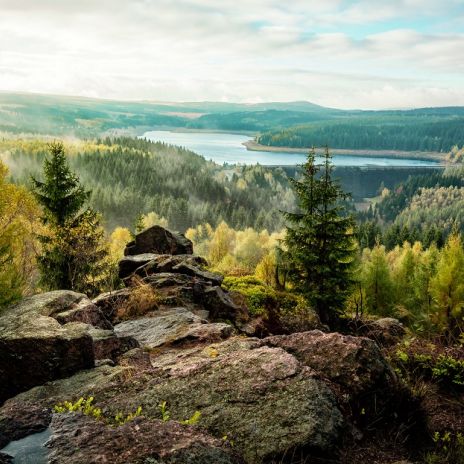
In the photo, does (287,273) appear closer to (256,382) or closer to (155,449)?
(256,382)

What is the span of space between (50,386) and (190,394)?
127 inches

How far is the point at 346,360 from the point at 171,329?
6.74 metres

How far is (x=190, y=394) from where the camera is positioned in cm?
749

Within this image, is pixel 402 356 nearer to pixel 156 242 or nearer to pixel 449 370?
pixel 449 370

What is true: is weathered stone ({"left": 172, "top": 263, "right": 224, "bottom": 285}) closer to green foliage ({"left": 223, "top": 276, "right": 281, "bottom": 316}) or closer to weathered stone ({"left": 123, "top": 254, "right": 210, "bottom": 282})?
weathered stone ({"left": 123, "top": 254, "right": 210, "bottom": 282})

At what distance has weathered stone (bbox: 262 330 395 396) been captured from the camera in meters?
7.83

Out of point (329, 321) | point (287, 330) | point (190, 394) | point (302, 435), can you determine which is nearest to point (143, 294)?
point (287, 330)

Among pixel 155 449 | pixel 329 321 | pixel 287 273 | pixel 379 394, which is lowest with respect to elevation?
pixel 329 321

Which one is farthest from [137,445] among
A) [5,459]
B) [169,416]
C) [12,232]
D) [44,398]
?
[12,232]

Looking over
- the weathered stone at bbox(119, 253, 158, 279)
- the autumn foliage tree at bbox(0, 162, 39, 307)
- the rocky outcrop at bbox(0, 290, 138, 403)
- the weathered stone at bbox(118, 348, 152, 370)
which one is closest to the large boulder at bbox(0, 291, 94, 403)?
the rocky outcrop at bbox(0, 290, 138, 403)

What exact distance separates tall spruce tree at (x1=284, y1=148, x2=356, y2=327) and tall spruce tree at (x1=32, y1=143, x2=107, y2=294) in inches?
550

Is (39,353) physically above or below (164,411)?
below

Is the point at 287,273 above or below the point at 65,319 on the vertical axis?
below

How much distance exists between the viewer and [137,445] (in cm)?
520
